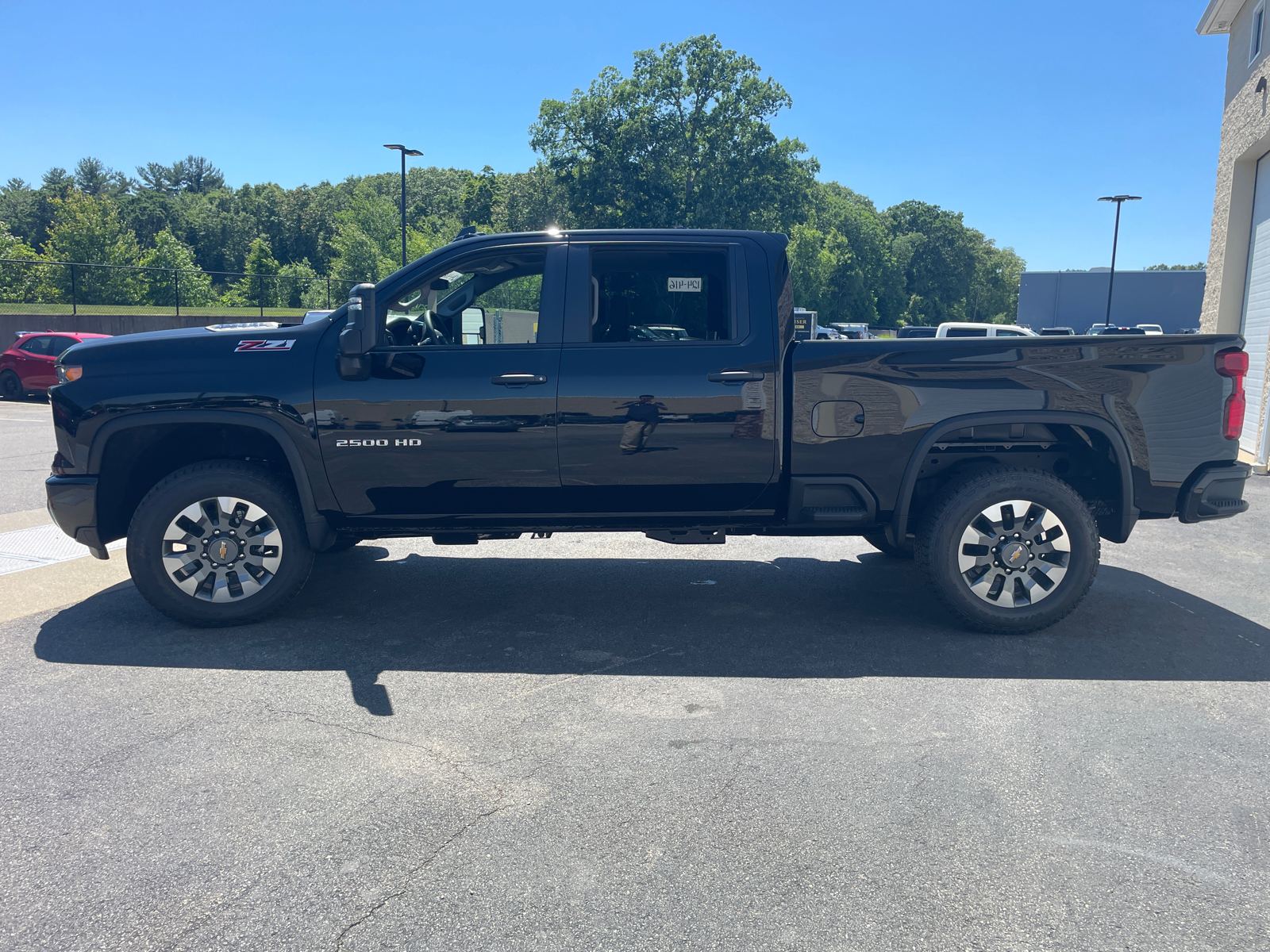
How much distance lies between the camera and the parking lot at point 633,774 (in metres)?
2.66

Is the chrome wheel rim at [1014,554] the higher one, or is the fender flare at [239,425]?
the fender flare at [239,425]

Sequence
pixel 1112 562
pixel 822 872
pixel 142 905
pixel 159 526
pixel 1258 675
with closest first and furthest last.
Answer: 1. pixel 142 905
2. pixel 822 872
3. pixel 1258 675
4. pixel 159 526
5. pixel 1112 562

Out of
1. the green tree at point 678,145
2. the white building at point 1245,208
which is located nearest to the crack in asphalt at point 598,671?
the white building at point 1245,208

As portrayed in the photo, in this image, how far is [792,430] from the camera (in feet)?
16.6

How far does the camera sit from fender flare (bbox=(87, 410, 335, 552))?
4988 mm

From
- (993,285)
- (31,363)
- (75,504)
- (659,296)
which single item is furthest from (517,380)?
(993,285)

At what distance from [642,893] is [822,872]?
56 centimetres

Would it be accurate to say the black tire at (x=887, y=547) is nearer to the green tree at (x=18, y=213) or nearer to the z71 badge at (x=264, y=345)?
the z71 badge at (x=264, y=345)

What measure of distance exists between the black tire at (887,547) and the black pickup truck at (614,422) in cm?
117

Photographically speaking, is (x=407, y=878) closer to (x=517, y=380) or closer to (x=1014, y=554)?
(x=517, y=380)

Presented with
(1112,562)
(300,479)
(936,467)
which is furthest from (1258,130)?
(300,479)

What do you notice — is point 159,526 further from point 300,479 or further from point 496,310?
point 496,310

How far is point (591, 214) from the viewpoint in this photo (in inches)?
2117

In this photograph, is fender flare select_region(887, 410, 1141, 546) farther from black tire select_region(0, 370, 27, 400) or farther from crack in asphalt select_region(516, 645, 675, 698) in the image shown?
black tire select_region(0, 370, 27, 400)
